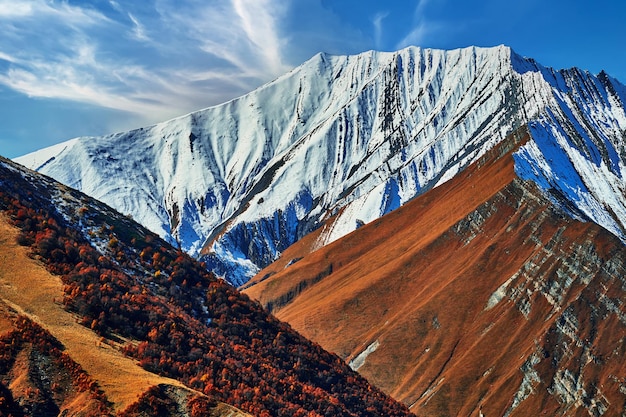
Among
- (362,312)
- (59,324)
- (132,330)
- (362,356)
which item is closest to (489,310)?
(362,356)

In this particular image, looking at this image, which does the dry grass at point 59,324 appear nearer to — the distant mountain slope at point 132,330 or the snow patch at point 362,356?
the distant mountain slope at point 132,330

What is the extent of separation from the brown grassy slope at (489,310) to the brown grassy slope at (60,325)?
87.4 metres

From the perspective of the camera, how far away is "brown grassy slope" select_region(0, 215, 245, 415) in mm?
39094

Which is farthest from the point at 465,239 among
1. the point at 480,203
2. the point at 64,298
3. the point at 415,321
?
the point at 64,298

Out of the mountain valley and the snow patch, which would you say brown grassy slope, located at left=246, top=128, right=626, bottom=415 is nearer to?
the mountain valley

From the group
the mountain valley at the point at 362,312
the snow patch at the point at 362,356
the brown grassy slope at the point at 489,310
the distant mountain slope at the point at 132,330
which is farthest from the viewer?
the snow patch at the point at 362,356

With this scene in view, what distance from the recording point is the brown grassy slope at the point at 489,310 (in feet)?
397

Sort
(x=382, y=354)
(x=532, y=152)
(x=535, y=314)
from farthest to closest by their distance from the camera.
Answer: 1. (x=532, y=152)
2. (x=382, y=354)
3. (x=535, y=314)

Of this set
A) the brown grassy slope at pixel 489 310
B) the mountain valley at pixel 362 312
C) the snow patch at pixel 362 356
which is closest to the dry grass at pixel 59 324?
the mountain valley at pixel 362 312

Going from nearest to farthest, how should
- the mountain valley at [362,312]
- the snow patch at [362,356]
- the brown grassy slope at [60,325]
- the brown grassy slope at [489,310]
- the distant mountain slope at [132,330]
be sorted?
the distant mountain slope at [132,330] < the brown grassy slope at [60,325] < the mountain valley at [362,312] < the brown grassy slope at [489,310] < the snow patch at [362,356]

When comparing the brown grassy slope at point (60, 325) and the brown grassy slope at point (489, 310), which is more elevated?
the brown grassy slope at point (489, 310)

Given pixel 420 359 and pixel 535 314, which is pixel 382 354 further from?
pixel 535 314

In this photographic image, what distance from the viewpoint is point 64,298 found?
46531 millimetres

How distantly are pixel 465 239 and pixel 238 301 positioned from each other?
10729 centimetres
